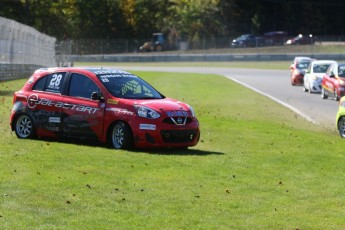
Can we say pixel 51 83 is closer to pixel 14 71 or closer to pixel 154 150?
pixel 154 150

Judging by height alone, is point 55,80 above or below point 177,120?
above

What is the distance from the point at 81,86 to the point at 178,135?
6.87ft

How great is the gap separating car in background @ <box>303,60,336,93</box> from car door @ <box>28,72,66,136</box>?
22.1m

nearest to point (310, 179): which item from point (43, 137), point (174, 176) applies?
point (174, 176)

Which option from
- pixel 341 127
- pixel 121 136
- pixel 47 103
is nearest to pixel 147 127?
pixel 121 136

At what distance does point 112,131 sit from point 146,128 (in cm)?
68

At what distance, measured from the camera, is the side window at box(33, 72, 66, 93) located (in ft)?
55.2

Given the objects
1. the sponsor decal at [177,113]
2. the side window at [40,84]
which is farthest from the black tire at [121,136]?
the side window at [40,84]

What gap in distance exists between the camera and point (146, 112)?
51.2ft

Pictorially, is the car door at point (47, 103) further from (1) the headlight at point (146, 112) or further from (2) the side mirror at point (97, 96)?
(1) the headlight at point (146, 112)

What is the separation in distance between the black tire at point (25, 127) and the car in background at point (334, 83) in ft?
58.1

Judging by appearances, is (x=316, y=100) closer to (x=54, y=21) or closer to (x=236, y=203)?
(x=236, y=203)

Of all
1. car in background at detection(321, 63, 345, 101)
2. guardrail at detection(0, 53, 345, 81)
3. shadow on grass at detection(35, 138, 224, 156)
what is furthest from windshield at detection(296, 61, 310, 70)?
shadow on grass at detection(35, 138, 224, 156)

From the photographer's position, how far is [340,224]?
9508 mm
